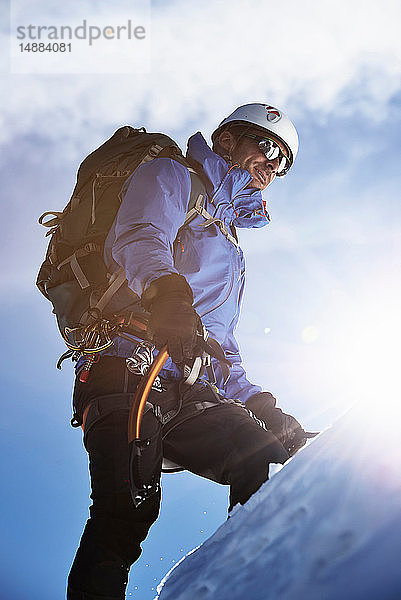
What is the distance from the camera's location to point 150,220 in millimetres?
2561

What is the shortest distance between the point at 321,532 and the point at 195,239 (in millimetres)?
2008

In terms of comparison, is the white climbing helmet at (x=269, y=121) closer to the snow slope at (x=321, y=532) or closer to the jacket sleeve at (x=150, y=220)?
the jacket sleeve at (x=150, y=220)

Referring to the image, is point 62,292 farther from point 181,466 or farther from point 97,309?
point 181,466

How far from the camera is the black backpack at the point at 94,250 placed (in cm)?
272

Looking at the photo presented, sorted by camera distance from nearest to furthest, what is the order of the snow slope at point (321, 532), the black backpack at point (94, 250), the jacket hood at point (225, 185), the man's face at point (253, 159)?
1. the snow slope at point (321, 532)
2. the black backpack at point (94, 250)
3. the jacket hood at point (225, 185)
4. the man's face at point (253, 159)

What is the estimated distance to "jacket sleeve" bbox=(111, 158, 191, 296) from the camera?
2.41 meters

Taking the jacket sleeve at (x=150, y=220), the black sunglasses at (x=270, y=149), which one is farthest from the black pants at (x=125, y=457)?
the black sunglasses at (x=270, y=149)

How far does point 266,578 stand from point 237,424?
59.6 inches

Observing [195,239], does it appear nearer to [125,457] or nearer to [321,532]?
[125,457]

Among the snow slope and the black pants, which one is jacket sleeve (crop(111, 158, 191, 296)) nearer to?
the black pants

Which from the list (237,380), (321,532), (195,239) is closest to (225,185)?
(195,239)

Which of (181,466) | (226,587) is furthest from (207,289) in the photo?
(226,587)

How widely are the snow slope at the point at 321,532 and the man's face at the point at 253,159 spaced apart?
259 centimetres

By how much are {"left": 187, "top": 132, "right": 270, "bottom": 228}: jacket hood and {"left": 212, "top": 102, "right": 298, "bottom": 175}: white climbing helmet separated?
2.64 feet
